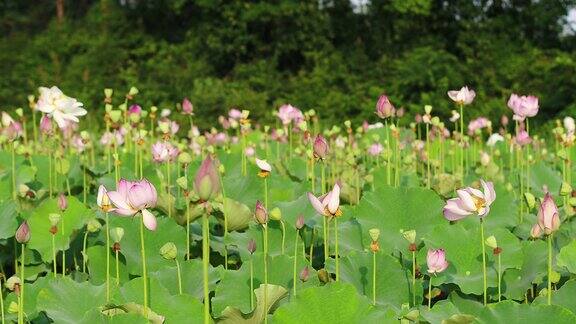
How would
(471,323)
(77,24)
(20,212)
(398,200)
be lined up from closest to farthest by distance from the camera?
1. (471,323)
2. (398,200)
3. (20,212)
4. (77,24)

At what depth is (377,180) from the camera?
86.2 inches

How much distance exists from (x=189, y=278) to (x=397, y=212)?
468mm

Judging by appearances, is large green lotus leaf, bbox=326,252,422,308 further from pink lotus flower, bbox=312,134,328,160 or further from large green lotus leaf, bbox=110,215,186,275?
large green lotus leaf, bbox=110,215,186,275

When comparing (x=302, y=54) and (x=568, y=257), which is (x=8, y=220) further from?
(x=302, y=54)

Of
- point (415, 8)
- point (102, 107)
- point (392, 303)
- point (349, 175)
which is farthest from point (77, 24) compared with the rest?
point (392, 303)

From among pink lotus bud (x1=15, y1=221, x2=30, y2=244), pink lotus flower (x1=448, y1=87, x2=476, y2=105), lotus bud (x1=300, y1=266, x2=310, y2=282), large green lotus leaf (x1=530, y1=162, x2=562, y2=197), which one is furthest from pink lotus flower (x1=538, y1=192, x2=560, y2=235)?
large green lotus leaf (x1=530, y1=162, x2=562, y2=197)

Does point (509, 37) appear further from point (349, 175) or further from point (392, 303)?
point (392, 303)

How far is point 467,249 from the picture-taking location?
145 centimetres

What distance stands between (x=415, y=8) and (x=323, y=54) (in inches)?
53.7

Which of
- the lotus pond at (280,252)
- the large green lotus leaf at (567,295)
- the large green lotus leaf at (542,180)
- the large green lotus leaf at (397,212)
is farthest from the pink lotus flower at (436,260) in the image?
the large green lotus leaf at (542,180)

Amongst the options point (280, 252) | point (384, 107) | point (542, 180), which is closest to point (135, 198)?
point (280, 252)

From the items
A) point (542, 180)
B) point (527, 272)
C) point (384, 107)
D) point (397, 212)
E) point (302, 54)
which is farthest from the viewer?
point (302, 54)

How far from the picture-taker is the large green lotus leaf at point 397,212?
159 centimetres

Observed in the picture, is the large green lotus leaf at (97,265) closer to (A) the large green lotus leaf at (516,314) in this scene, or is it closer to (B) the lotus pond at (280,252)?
(B) the lotus pond at (280,252)
